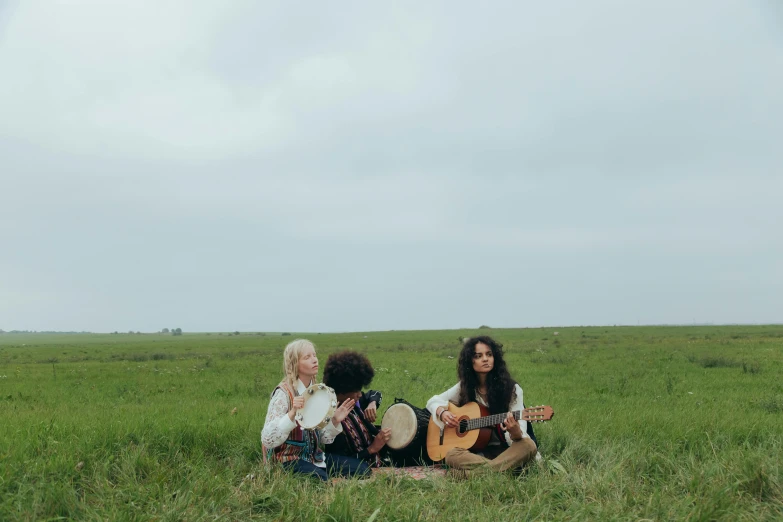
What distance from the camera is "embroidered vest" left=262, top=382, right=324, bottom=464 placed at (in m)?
5.54

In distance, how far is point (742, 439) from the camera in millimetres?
7375

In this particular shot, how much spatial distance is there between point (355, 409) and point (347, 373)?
450mm

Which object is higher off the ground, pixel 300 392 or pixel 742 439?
pixel 300 392

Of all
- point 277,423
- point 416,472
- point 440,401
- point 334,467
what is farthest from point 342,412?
point 440,401

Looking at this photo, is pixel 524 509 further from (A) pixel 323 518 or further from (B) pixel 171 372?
(B) pixel 171 372

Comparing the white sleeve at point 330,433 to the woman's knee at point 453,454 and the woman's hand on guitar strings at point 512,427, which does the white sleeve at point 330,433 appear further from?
the woman's hand on guitar strings at point 512,427

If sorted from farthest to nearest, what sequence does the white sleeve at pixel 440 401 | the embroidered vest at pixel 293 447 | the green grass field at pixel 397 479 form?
the white sleeve at pixel 440 401 → the embroidered vest at pixel 293 447 → the green grass field at pixel 397 479

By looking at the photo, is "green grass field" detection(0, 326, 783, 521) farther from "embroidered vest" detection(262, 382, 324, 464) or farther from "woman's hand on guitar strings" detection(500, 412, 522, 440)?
"woman's hand on guitar strings" detection(500, 412, 522, 440)

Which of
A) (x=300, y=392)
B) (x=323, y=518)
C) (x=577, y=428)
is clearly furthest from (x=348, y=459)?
(x=577, y=428)

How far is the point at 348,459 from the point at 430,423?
1.09m

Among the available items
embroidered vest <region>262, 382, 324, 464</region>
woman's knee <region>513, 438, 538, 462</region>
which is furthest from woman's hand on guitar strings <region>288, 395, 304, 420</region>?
woman's knee <region>513, 438, 538, 462</region>

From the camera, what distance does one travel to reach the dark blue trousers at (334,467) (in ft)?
18.2

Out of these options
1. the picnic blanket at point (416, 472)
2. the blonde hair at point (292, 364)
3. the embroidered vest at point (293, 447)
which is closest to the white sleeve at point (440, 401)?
the picnic blanket at point (416, 472)

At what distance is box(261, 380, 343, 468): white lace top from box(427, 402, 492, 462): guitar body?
1.30 m
